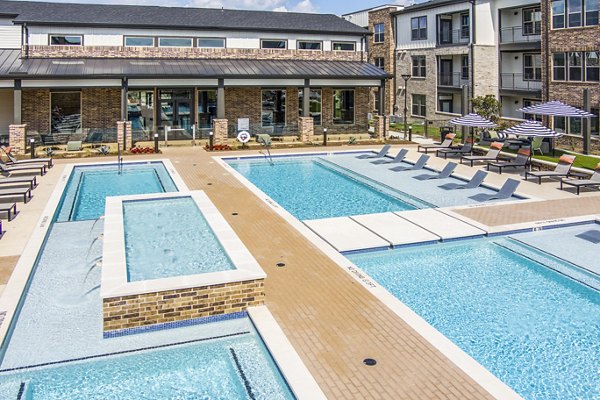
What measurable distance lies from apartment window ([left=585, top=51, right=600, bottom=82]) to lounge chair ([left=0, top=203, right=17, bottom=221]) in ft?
90.9

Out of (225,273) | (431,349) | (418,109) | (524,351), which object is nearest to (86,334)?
(225,273)

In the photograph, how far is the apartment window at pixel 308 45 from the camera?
118ft

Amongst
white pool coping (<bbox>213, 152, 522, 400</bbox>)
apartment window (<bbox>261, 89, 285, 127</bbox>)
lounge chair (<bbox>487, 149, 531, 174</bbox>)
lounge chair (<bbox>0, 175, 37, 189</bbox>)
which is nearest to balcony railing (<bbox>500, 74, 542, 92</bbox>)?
lounge chair (<bbox>487, 149, 531, 174</bbox>)

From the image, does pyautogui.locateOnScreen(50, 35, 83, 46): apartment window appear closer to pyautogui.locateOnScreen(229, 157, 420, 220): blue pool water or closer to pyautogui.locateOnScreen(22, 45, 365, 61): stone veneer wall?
pyautogui.locateOnScreen(22, 45, 365, 61): stone veneer wall

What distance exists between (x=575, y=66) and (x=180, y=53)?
22.6 m

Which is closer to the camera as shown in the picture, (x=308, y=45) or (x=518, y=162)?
(x=518, y=162)

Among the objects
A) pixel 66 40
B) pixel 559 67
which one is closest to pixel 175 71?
pixel 66 40

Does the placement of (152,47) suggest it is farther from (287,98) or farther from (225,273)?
(225,273)

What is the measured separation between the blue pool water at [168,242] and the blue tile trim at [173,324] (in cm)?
86

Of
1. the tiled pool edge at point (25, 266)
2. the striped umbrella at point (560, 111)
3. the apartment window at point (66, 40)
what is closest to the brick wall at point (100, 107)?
the apartment window at point (66, 40)

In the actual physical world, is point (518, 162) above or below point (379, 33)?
below

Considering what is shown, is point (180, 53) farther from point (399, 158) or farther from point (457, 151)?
point (457, 151)

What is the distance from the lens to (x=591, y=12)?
2875 centimetres

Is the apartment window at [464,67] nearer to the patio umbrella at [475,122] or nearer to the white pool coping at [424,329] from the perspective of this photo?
the patio umbrella at [475,122]
